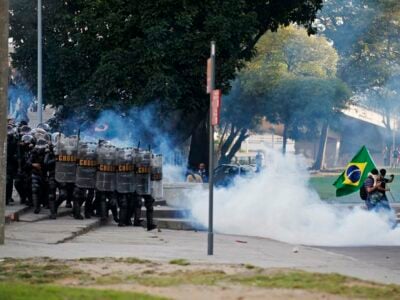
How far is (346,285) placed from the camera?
11.1m

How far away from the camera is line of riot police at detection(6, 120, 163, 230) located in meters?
20.0

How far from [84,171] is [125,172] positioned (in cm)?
81

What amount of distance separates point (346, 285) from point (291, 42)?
158 ft

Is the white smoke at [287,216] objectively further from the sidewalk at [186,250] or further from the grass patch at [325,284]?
the grass patch at [325,284]

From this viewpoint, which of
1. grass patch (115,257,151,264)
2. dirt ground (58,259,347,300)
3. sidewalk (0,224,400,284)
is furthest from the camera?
sidewalk (0,224,400,284)

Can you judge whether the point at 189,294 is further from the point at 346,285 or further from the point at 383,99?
the point at 383,99

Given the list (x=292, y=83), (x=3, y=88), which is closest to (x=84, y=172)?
(x=3, y=88)

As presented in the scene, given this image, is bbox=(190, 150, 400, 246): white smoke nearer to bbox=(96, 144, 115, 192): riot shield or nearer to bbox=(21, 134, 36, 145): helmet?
bbox=(96, 144, 115, 192): riot shield

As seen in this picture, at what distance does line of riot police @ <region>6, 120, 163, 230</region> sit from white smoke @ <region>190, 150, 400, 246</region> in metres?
2.40

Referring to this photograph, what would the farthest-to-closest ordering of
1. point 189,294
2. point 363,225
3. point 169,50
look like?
point 169,50 < point 363,225 < point 189,294

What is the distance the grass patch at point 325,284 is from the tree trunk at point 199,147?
82.9 feet

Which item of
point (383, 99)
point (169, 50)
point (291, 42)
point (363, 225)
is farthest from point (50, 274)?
point (383, 99)

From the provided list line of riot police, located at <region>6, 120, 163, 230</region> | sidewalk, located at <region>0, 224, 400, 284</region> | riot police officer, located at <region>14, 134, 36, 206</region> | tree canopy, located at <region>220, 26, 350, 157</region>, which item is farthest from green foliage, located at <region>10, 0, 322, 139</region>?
tree canopy, located at <region>220, 26, 350, 157</region>

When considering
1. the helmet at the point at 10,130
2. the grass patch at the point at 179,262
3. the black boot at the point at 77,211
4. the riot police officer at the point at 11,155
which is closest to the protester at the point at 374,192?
the black boot at the point at 77,211
